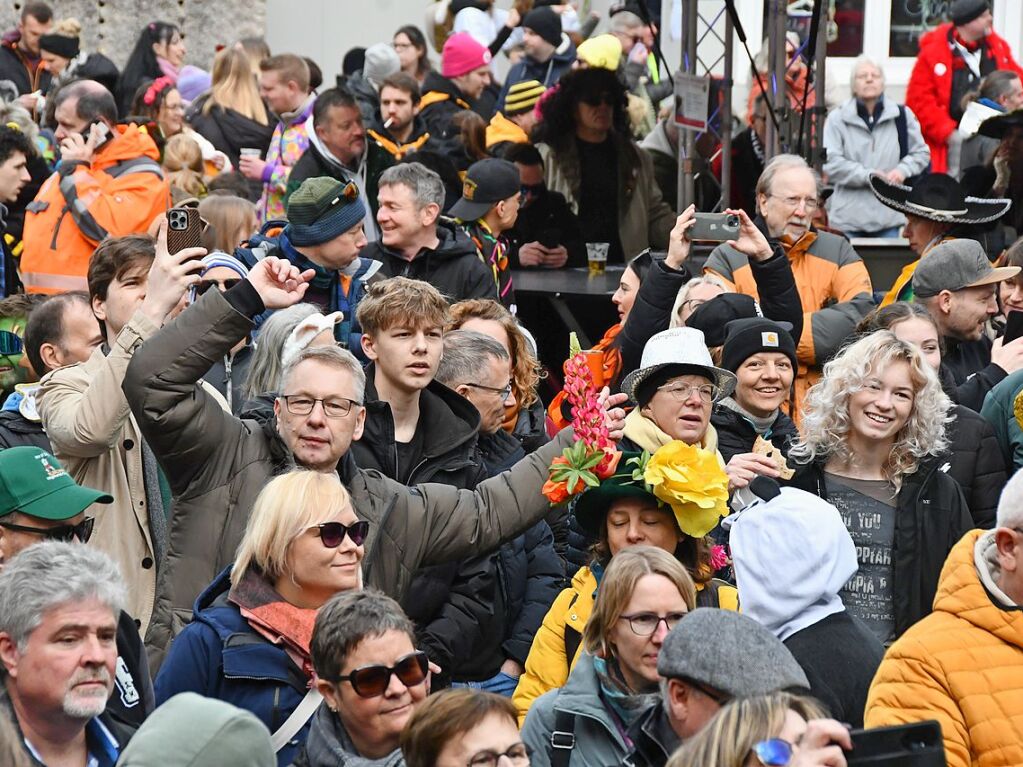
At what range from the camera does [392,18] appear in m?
17.2

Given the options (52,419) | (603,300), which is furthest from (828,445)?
(603,300)

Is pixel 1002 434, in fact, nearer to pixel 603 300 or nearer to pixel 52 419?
pixel 52 419

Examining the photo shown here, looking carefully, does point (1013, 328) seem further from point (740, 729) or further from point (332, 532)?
point (740, 729)

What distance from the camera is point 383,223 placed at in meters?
7.88

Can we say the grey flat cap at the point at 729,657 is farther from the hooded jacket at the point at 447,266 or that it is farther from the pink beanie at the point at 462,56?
the pink beanie at the point at 462,56

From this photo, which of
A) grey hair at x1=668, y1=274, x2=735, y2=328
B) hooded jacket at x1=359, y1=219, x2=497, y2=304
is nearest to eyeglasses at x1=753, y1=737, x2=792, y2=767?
grey hair at x1=668, y1=274, x2=735, y2=328

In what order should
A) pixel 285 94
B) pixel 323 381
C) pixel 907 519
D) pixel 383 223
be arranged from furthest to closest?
pixel 285 94 < pixel 383 223 < pixel 907 519 < pixel 323 381

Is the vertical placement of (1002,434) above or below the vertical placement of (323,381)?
below

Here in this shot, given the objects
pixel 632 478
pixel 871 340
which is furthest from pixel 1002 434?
pixel 632 478

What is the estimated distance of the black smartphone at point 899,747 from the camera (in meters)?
3.44

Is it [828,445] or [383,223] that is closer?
[828,445]

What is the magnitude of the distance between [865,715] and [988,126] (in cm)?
657

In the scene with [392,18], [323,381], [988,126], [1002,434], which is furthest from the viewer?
[392,18]

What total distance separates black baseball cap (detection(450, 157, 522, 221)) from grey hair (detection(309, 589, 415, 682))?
4.85m
